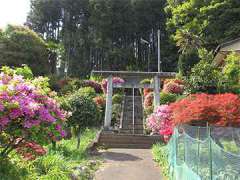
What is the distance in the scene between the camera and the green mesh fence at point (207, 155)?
22.4 ft

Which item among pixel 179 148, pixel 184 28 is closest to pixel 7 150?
pixel 179 148

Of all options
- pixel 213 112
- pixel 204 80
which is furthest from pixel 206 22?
pixel 213 112

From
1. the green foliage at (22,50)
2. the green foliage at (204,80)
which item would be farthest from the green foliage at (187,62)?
the green foliage at (22,50)

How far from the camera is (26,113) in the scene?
32.3ft

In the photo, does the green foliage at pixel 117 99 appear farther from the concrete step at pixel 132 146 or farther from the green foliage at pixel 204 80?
the concrete step at pixel 132 146

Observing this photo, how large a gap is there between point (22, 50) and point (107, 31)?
16.7 meters

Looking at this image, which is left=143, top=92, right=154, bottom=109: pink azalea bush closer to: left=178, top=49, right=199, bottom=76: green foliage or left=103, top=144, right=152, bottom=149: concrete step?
left=178, top=49, right=199, bottom=76: green foliage

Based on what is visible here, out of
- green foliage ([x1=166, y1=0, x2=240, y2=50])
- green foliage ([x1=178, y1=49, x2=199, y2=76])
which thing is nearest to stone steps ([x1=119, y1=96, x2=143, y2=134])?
green foliage ([x1=178, y1=49, x2=199, y2=76])

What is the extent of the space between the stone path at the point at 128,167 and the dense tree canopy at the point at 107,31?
33.8m

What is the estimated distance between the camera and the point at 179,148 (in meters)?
11.7

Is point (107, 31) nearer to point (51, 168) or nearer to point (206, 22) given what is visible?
point (206, 22)

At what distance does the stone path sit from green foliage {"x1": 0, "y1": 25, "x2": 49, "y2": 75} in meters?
22.2

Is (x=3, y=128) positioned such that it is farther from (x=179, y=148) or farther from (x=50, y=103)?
(x=179, y=148)

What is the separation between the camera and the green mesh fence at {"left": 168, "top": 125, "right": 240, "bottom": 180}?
22.4ft
